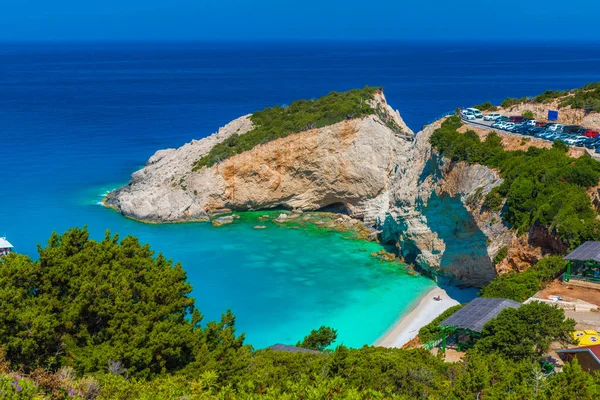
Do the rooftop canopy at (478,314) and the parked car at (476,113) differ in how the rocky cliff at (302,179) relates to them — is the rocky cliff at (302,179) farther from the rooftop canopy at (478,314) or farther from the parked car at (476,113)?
the rooftop canopy at (478,314)

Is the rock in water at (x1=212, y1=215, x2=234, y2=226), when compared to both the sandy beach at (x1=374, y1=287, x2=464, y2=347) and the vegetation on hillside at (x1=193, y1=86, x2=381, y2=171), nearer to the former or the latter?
the vegetation on hillside at (x1=193, y1=86, x2=381, y2=171)

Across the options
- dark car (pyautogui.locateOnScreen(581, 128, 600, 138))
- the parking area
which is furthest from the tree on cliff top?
dark car (pyautogui.locateOnScreen(581, 128, 600, 138))

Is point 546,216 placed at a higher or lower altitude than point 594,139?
lower

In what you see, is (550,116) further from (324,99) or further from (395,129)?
(324,99)

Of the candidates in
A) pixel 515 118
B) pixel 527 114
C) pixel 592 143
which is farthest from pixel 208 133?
pixel 592 143

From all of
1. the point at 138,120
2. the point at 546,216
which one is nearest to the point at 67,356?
the point at 546,216

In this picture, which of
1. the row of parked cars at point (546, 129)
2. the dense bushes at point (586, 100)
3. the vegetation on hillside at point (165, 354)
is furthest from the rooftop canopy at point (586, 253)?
the dense bushes at point (586, 100)
